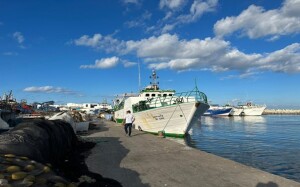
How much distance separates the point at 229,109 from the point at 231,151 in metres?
75.8

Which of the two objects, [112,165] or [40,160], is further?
[112,165]

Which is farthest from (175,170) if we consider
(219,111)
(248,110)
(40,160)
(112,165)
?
(248,110)

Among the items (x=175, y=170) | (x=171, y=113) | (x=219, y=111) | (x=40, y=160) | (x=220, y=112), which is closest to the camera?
(x=40, y=160)

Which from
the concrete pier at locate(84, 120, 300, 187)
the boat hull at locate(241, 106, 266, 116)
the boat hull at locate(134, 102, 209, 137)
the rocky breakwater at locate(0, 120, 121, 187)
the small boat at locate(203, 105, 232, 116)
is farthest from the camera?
the boat hull at locate(241, 106, 266, 116)

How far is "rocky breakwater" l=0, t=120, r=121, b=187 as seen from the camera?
3824 mm

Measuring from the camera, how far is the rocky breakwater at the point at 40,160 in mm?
3824

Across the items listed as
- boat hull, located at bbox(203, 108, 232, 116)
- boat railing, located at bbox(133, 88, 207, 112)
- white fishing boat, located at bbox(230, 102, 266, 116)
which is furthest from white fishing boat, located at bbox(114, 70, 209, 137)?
white fishing boat, located at bbox(230, 102, 266, 116)

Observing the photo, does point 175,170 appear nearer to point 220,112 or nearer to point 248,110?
point 220,112

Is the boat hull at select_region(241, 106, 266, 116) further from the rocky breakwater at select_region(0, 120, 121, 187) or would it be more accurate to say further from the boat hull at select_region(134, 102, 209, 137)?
the rocky breakwater at select_region(0, 120, 121, 187)

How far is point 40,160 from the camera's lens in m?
6.01

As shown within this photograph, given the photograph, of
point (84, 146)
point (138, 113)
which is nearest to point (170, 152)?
point (84, 146)

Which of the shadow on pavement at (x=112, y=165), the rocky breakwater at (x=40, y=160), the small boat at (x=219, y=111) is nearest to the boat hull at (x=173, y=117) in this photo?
the shadow on pavement at (x=112, y=165)

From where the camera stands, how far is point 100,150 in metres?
14.0

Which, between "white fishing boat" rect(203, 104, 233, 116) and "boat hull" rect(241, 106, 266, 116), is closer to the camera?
"white fishing boat" rect(203, 104, 233, 116)
